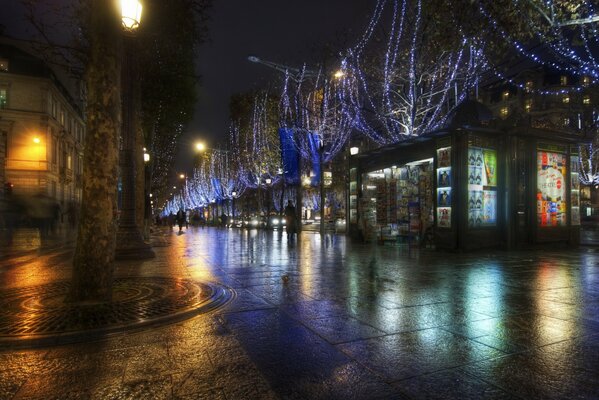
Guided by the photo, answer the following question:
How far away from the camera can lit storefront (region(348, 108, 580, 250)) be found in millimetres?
12891

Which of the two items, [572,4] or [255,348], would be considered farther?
[572,4]

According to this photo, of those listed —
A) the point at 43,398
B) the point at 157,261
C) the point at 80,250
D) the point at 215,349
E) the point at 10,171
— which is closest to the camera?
the point at 43,398

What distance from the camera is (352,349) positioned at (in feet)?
13.4

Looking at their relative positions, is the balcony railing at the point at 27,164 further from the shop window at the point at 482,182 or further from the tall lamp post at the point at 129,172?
the shop window at the point at 482,182

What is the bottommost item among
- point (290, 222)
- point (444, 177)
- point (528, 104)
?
point (290, 222)

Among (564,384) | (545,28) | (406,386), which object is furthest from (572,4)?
(406,386)

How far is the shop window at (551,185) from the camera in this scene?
46.1ft

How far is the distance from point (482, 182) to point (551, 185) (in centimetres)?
315

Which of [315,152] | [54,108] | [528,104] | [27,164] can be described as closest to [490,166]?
[315,152]

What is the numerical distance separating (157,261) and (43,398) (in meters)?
8.61

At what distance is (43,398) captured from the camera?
3.06 m

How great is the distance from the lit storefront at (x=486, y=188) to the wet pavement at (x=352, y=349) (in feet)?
18.2

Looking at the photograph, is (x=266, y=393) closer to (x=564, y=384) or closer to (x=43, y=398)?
(x=43, y=398)

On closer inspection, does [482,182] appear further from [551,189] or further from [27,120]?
[27,120]
